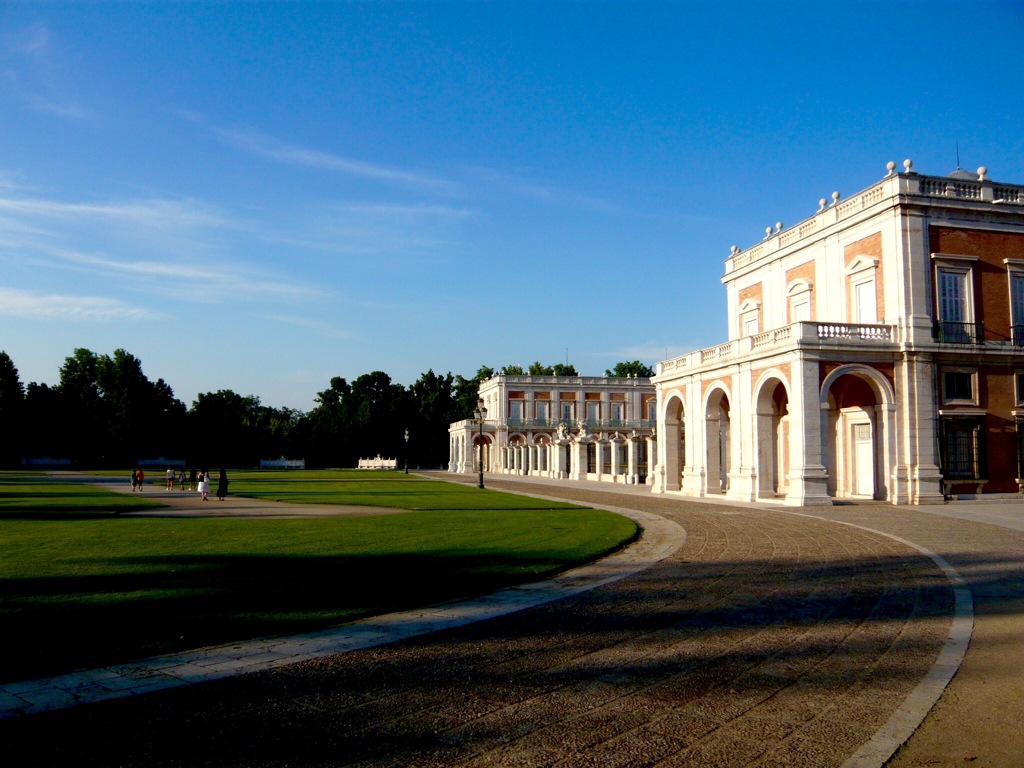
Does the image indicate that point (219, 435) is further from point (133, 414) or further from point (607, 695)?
point (607, 695)

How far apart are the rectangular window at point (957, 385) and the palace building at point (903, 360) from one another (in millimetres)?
49

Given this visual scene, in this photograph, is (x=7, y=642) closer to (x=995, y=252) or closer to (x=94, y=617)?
(x=94, y=617)

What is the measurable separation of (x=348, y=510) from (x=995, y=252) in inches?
1023

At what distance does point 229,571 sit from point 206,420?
326 ft

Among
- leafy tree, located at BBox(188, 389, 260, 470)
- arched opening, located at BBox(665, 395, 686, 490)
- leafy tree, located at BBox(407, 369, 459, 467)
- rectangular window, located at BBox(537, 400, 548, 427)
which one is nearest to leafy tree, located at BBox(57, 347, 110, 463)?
leafy tree, located at BBox(188, 389, 260, 470)

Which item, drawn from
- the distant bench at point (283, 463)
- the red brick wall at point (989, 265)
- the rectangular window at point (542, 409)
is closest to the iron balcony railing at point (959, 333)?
the red brick wall at point (989, 265)

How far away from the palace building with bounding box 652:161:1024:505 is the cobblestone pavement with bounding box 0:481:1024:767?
19.3 m

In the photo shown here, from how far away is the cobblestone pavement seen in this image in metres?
5.09

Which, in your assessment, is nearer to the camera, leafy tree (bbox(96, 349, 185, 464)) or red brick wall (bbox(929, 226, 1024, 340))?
red brick wall (bbox(929, 226, 1024, 340))

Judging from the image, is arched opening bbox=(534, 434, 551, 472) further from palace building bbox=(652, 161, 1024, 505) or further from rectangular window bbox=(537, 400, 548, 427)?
palace building bbox=(652, 161, 1024, 505)

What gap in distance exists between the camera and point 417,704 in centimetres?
598

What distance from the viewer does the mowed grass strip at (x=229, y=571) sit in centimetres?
812

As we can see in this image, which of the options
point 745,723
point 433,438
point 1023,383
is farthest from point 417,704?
point 433,438

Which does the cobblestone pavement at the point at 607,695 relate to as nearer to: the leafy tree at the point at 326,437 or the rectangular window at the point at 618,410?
the rectangular window at the point at 618,410
